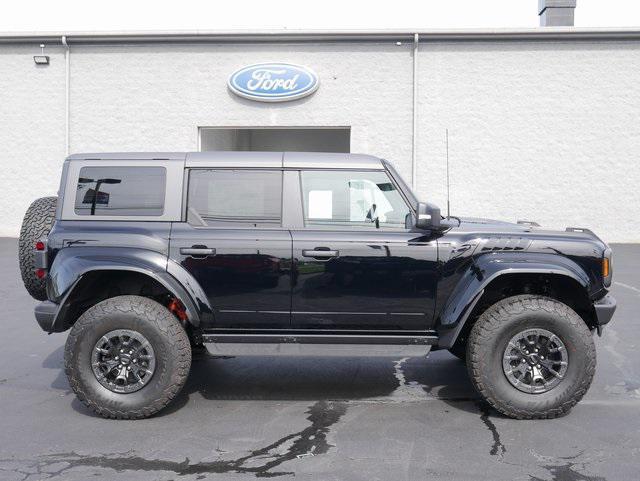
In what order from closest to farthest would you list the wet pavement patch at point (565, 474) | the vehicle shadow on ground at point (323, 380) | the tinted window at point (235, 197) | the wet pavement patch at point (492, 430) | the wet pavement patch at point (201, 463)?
the wet pavement patch at point (565, 474)
the wet pavement patch at point (201, 463)
the wet pavement patch at point (492, 430)
the tinted window at point (235, 197)
the vehicle shadow on ground at point (323, 380)

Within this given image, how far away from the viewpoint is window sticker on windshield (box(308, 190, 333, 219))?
18.4ft

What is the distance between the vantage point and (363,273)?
17.8 ft

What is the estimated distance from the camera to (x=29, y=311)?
9.88 m

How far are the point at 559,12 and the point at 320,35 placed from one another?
7.29m

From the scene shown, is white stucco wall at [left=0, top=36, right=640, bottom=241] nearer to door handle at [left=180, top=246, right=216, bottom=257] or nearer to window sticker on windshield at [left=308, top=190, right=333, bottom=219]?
window sticker on windshield at [left=308, top=190, right=333, bottom=219]

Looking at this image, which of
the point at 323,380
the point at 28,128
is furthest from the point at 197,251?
the point at 28,128

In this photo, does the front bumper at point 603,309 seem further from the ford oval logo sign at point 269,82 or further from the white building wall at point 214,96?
the ford oval logo sign at point 269,82

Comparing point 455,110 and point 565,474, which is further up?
point 455,110

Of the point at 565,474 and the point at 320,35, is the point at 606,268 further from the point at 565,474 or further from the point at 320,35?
the point at 320,35

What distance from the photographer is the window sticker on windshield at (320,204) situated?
5609 mm

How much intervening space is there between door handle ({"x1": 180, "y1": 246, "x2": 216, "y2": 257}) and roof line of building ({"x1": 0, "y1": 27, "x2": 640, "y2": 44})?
585 inches

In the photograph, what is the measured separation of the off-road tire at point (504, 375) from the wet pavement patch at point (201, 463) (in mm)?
1326

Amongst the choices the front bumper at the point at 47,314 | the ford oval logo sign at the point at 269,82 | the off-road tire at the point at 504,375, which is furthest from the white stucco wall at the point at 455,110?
the front bumper at the point at 47,314

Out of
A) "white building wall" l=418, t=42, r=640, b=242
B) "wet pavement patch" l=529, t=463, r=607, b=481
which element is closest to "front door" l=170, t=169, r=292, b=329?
"wet pavement patch" l=529, t=463, r=607, b=481
